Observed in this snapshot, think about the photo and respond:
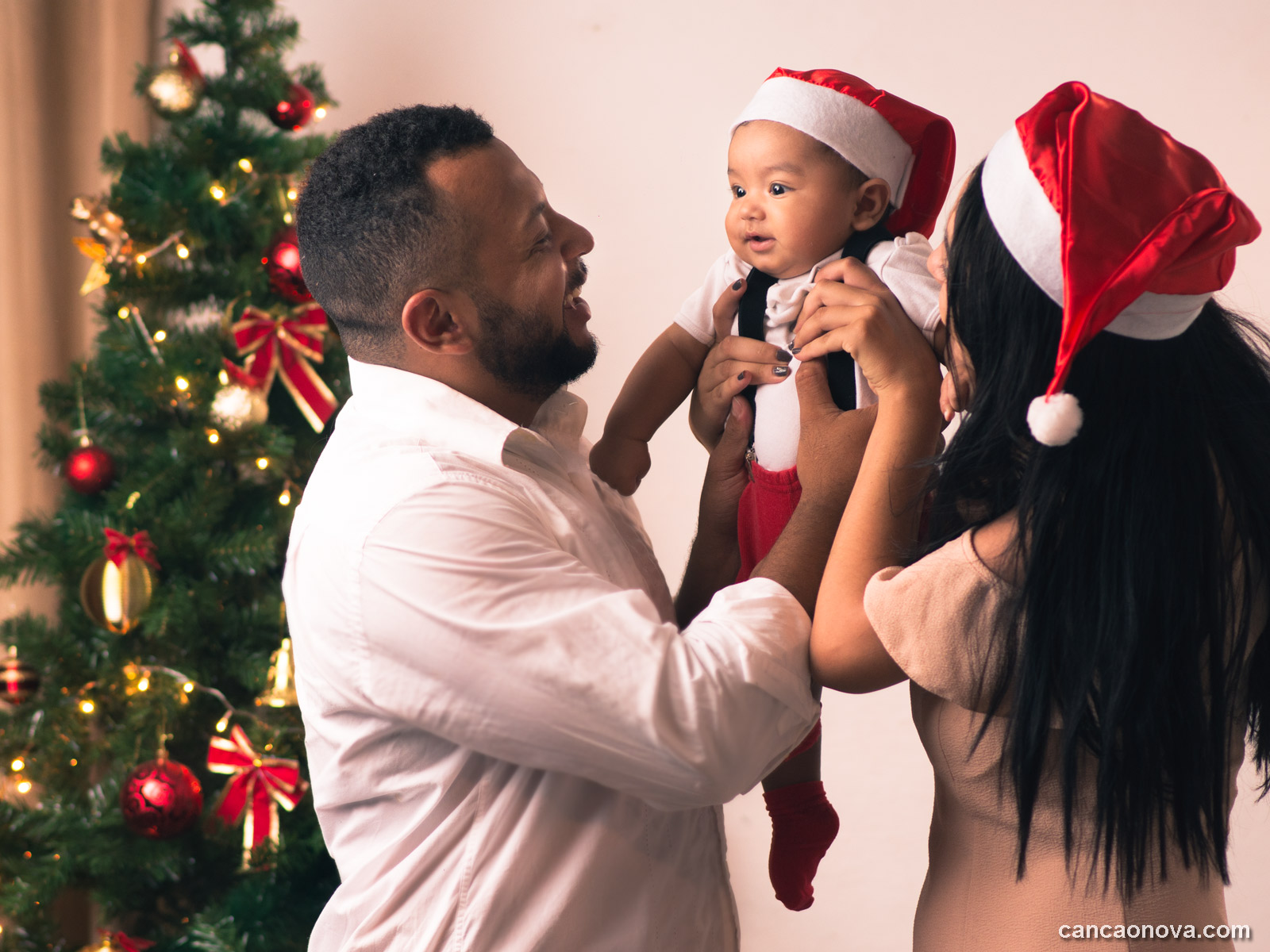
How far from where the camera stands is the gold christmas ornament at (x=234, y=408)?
2.25 m

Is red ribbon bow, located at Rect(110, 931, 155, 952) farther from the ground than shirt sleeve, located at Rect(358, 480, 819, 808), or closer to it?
closer to it

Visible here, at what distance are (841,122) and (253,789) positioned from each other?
72.8 inches

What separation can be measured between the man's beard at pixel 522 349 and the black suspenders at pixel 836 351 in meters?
0.29

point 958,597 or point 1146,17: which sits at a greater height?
point 1146,17

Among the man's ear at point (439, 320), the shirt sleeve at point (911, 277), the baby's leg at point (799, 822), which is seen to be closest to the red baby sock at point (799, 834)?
the baby's leg at point (799, 822)

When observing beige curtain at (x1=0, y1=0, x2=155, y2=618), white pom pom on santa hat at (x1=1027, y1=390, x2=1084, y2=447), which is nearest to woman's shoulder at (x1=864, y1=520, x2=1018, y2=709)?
white pom pom on santa hat at (x1=1027, y1=390, x2=1084, y2=447)

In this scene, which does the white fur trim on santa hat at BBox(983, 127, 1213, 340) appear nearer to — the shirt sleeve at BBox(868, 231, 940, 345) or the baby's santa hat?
the shirt sleeve at BBox(868, 231, 940, 345)

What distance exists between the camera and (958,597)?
0.96 metres

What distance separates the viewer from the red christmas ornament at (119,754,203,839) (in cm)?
211

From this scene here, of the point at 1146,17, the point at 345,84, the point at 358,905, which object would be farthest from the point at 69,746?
the point at 1146,17

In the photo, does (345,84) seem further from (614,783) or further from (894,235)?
(614,783)

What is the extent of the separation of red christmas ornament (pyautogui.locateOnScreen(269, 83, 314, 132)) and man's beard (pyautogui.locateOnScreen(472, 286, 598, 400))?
1.38m

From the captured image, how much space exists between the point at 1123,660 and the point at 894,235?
75cm

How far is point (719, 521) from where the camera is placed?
5.10 feet
